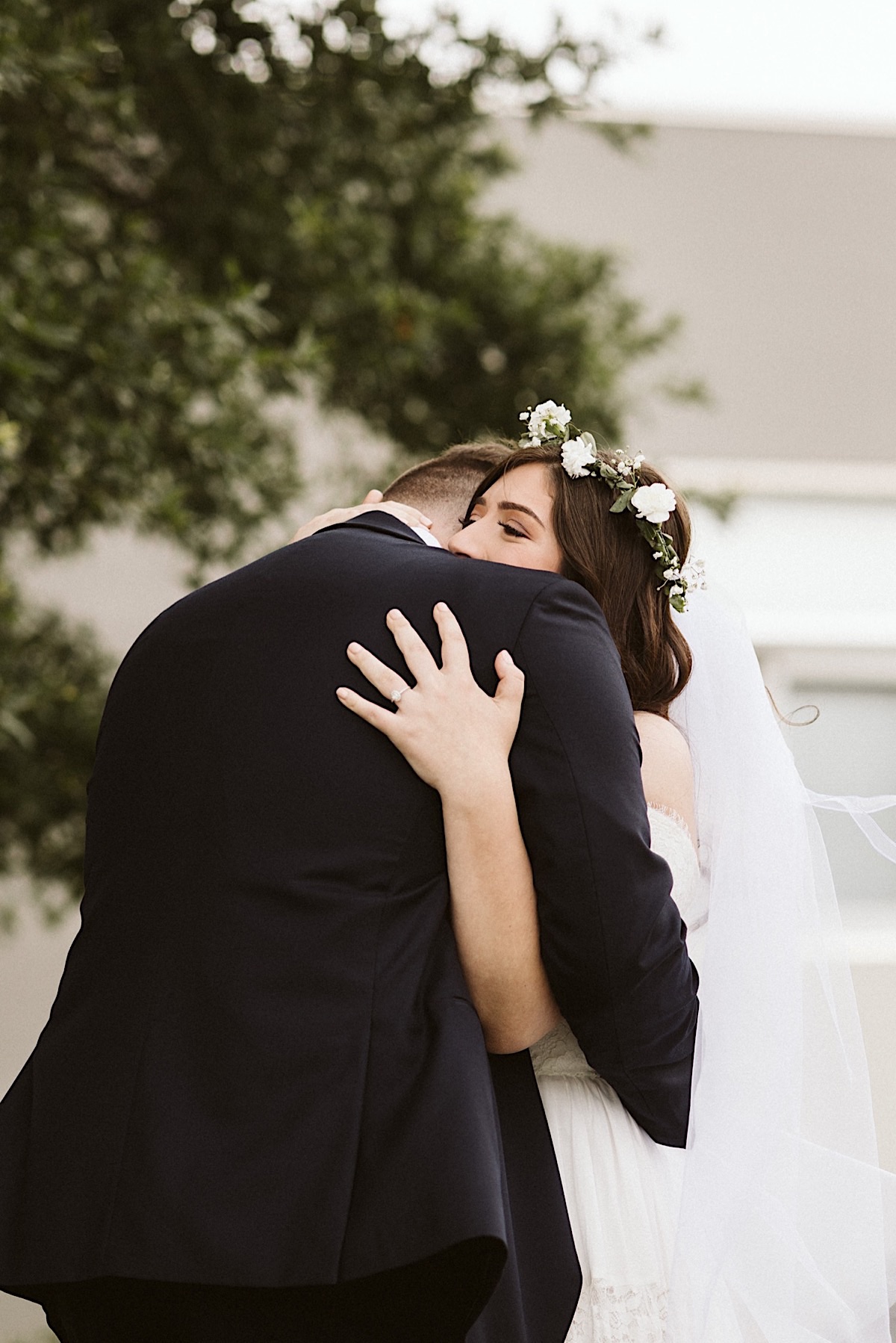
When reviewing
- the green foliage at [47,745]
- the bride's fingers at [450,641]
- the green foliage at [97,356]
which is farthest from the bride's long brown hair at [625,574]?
the green foliage at [47,745]

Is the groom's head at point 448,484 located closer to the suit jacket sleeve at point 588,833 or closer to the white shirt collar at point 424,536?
the white shirt collar at point 424,536

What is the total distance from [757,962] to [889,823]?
3.89 feet

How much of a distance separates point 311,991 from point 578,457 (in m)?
0.86

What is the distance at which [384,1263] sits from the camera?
125 cm

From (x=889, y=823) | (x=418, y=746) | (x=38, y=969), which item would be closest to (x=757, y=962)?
(x=418, y=746)

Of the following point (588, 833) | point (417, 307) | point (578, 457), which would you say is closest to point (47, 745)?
point (417, 307)

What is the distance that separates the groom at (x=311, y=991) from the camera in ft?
4.20

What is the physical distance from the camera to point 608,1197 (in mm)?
1606

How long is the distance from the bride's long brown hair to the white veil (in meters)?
0.07

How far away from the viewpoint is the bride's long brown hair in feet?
6.00

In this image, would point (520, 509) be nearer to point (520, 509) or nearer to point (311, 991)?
point (520, 509)

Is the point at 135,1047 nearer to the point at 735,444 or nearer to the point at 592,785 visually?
the point at 592,785

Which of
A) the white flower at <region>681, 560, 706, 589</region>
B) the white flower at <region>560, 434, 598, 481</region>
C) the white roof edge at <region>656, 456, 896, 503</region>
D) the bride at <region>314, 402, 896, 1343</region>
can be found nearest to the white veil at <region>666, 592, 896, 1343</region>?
the bride at <region>314, 402, 896, 1343</region>

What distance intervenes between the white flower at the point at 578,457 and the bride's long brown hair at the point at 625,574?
1 cm
